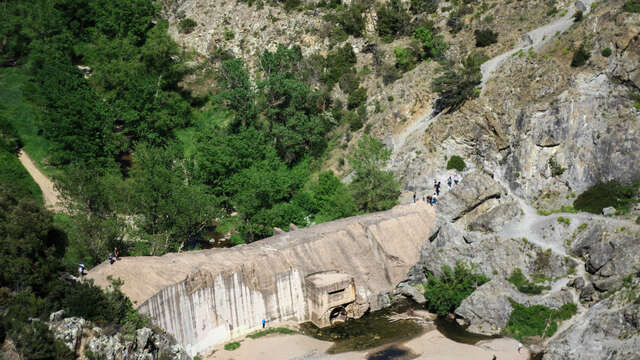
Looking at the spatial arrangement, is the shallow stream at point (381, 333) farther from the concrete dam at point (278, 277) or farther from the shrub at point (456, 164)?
the shrub at point (456, 164)

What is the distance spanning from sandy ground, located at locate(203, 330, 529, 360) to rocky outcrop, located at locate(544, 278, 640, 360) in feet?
11.4

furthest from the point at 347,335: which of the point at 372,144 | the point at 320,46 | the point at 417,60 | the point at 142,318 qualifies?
the point at 320,46

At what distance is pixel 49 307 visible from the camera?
39.9 m

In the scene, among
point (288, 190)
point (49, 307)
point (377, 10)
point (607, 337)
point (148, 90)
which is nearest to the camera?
point (49, 307)

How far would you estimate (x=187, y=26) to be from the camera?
110312 millimetres

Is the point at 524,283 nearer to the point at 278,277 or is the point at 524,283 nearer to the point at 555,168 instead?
the point at 555,168

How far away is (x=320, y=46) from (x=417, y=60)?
1920cm

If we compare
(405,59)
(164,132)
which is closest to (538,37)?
(405,59)

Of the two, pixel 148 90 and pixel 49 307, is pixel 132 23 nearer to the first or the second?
pixel 148 90

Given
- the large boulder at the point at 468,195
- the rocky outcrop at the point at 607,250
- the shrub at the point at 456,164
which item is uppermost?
the shrub at the point at 456,164

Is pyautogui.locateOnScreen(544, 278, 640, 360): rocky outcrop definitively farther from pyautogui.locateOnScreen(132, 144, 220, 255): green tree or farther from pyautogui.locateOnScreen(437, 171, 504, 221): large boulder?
pyautogui.locateOnScreen(132, 144, 220, 255): green tree

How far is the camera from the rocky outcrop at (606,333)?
41.8m

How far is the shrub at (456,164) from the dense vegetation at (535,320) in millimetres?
21139

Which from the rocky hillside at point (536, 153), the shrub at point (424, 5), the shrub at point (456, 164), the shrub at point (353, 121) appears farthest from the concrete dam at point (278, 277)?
the shrub at point (424, 5)
